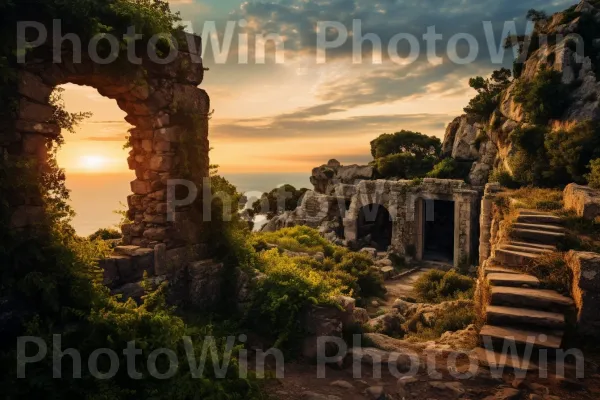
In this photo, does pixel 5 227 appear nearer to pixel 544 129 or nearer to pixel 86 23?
pixel 86 23

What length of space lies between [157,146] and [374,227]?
19195 mm

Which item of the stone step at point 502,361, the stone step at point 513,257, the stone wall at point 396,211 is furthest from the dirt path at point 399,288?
the stone step at point 502,361

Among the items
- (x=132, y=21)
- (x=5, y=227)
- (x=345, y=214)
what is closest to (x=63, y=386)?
(x=5, y=227)

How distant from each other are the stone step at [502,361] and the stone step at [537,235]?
11.8 feet

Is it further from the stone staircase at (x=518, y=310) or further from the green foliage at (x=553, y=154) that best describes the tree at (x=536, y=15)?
the stone staircase at (x=518, y=310)

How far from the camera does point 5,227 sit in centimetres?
459

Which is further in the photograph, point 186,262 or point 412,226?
point 412,226

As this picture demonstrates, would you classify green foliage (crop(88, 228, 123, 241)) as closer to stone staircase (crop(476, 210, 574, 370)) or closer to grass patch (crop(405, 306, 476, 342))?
grass patch (crop(405, 306, 476, 342))

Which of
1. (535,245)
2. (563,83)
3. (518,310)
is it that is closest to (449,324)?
(518,310)

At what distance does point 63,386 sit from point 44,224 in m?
2.05

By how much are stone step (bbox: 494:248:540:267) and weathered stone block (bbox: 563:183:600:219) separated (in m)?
2.17

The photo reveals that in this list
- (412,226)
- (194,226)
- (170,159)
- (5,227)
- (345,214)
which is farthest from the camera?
(345,214)

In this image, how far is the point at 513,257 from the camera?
759 centimetres

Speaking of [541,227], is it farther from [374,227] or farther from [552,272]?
[374,227]
